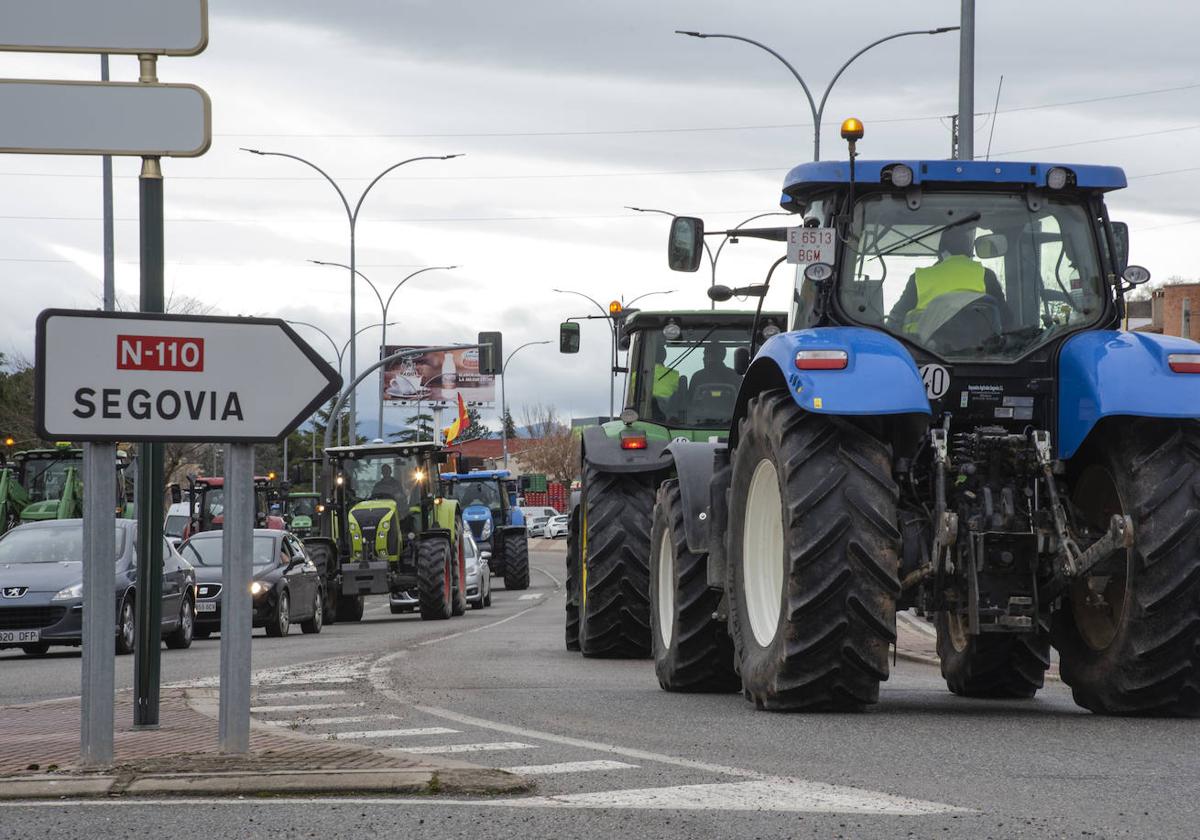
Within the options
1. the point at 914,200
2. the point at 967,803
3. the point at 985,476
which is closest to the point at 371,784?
the point at 967,803

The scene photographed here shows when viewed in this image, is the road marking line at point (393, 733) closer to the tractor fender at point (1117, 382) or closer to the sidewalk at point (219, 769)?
the sidewalk at point (219, 769)

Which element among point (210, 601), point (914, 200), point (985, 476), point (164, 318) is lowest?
point (210, 601)

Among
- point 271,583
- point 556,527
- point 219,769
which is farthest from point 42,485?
point 556,527

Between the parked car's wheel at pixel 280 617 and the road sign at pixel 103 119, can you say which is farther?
the parked car's wheel at pixel 280 617

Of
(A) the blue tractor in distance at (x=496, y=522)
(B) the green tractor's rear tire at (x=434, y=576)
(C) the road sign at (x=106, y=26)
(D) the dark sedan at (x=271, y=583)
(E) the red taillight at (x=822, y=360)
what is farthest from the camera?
(A) the blue tractor in distance at (x=496, y=522)

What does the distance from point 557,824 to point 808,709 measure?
386cm

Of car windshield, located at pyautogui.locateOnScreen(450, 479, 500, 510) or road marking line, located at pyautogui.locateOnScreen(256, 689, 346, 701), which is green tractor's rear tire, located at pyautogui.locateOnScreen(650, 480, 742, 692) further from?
car windshield, located at pyautogui.locateOnScreen(450, 479, 500, 510)

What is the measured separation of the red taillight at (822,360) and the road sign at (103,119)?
10.0 ft

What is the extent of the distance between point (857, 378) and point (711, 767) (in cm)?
247

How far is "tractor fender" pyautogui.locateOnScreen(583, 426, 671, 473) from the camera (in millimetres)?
15742

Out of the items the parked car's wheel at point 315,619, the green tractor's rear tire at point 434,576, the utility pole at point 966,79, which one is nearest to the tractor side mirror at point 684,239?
the utility pole at point 966,79

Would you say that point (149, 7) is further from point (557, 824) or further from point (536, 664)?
point (536, 664)

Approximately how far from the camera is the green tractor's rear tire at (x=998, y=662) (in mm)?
11695

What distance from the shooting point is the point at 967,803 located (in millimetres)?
6699
